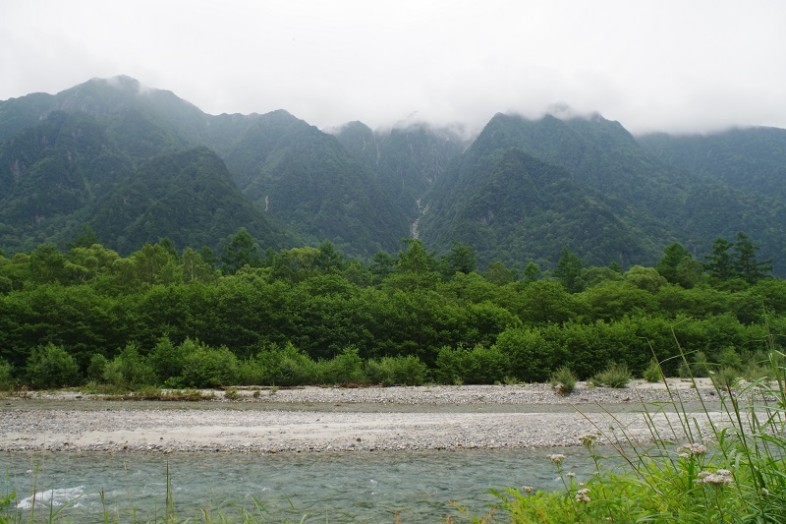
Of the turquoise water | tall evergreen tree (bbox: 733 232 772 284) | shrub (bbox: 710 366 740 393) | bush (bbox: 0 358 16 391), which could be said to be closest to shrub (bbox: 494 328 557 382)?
the turquoise water

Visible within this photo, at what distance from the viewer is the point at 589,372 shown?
40969 millimetres

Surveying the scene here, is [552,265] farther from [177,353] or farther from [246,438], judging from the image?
[246,438]

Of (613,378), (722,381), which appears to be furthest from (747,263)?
(722,381)

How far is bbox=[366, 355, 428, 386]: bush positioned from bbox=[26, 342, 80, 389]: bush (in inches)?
794

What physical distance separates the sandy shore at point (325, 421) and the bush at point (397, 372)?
5066mm

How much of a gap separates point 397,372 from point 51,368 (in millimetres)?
23238

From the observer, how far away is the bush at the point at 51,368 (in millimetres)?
36188

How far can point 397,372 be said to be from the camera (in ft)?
132

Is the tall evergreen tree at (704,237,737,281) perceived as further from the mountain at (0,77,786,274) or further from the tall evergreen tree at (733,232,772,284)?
the mountain at (0,77,786,274)

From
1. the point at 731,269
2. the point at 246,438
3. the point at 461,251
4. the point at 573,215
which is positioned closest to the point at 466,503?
the point at 246,438

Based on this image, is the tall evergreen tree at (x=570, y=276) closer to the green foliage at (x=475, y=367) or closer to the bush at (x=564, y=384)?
the green foliage at (x=475, y=367)

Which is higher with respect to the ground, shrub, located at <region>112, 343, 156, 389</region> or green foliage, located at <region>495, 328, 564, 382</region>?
shrub, located at <region>112, 343, 156, 389</region>

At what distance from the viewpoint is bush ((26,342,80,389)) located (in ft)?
119

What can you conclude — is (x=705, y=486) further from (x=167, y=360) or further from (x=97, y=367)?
(x=97, y=367)
